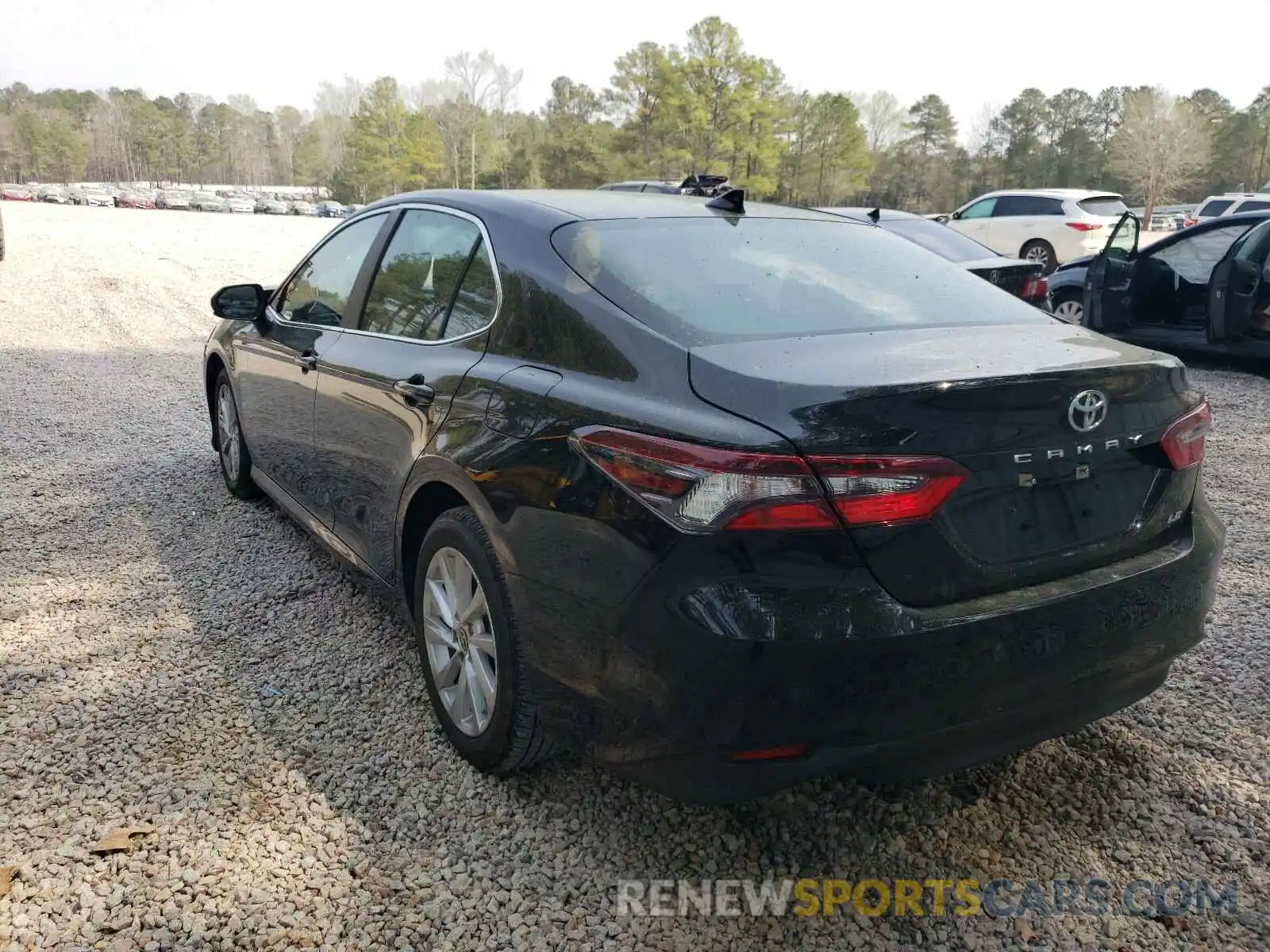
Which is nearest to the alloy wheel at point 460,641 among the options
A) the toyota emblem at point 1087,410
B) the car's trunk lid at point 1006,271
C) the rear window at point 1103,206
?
the toyota emblem at point 1087,410

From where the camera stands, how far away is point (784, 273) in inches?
105

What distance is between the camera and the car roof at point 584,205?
2.73 m

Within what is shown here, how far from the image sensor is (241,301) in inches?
162

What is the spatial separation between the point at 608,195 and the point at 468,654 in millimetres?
1562

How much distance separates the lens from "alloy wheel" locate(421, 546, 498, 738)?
2465 mm

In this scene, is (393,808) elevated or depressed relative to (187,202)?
depressed

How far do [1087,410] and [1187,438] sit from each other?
1.51 feet

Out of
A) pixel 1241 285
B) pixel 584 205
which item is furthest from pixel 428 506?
pixel 1241 285

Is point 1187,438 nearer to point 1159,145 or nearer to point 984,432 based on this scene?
point 984,432

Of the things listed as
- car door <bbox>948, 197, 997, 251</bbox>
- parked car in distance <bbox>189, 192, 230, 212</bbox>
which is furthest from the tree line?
car door <bbox>948, 197, 997, 251</bbox>

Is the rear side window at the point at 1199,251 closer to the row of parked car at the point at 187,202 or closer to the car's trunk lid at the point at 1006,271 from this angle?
the car's trunk lid at the point at 1006,271

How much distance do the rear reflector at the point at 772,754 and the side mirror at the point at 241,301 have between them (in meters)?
3.25

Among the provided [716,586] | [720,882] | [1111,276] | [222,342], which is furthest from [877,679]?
[1111,276]

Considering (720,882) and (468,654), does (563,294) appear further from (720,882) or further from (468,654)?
(720,882)
